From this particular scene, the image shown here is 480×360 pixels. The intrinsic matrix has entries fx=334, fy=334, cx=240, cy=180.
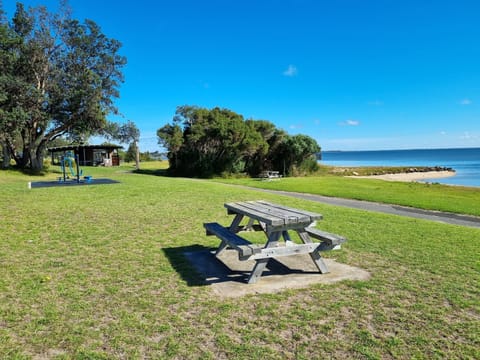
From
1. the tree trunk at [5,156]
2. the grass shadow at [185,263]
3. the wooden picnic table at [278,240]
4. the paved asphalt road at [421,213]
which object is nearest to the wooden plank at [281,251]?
the wooden picnic table at [278,240]

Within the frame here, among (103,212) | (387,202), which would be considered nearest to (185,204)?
(103,212)

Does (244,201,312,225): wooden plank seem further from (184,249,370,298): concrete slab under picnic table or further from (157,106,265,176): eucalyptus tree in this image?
(157,106,265,176): eucalyptus tree

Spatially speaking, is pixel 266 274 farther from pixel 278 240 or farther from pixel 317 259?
pixel 317 259

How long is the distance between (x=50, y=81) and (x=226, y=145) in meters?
13.4

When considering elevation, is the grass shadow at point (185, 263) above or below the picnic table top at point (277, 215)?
below

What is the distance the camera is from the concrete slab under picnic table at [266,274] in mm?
3775

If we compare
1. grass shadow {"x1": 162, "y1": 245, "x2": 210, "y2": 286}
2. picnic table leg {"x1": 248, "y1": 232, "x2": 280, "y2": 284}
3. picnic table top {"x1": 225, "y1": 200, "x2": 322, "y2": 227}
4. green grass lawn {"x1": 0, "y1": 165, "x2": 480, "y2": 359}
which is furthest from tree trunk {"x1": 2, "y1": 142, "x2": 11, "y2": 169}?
picnic table leg {"x1": 248, "y1": 232, "x2": 280, "y2": 284}

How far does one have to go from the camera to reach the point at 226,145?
28.2 m

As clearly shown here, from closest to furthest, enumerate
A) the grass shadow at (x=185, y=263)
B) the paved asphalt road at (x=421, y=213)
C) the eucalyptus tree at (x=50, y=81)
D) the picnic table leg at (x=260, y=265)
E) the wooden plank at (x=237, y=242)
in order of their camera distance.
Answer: the wooden plank at (x=237, y=242) → the picnic table leg at (x=260, y=265) → the grass shadow at (x=185, y=263) → the paved asphalt road at (x=421, y=213) → the eucalyptus tree at (x=50, y=81)

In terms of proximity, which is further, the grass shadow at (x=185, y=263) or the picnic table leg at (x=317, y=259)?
the picnic table leg at (x=317, y=259)

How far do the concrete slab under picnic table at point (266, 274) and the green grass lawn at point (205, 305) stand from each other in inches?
6.1

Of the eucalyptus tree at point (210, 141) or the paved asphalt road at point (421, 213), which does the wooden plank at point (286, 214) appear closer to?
the paved asphalt road at point (421, 213)

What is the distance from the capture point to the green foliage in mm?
28844

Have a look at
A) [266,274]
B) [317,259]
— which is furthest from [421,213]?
[266,274]
